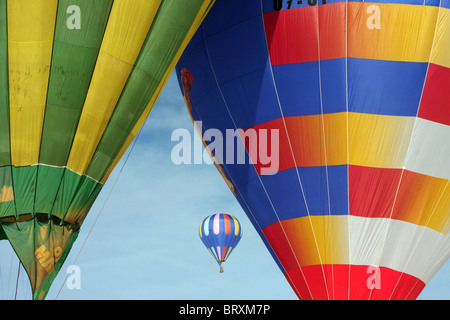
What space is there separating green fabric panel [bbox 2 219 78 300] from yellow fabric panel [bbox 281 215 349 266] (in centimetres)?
372

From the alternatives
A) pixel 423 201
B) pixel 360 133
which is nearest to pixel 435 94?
pixel 360 133

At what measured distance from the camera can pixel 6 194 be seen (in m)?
7.21

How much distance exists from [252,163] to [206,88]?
58.8 inches

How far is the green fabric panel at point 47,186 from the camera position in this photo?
23.7ft

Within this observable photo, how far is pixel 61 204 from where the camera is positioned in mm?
7273

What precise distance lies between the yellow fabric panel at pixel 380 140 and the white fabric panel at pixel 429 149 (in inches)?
4.5

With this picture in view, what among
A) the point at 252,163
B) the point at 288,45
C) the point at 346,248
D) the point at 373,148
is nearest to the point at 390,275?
the point at 346,248

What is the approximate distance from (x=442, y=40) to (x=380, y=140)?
1.69 m

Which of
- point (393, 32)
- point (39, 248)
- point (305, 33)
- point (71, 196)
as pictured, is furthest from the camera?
point (305, 33)

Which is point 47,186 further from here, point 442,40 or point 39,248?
point 442,40

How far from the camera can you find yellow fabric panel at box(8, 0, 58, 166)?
725 cm

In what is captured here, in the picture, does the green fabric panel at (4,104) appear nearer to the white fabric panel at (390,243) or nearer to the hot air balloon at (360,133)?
the hot air balloon at (360,133)

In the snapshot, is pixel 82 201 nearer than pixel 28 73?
No
